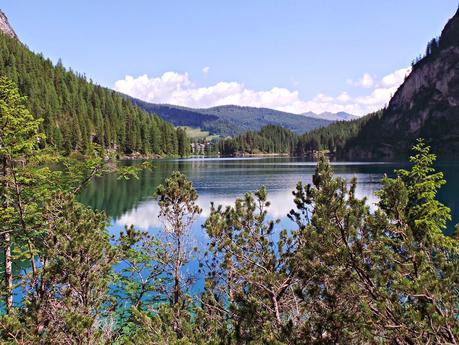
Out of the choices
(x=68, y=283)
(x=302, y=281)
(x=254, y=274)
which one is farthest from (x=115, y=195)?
(x=302, y=281)

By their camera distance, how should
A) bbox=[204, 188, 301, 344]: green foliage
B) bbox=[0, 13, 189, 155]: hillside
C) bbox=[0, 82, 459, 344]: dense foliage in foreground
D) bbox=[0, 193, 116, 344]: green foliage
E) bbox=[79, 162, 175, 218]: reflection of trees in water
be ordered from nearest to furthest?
bbox=[0, 82, 459, 344]: dense foliage in foreground → bbox=[204, 188, 301, 344]: green foliage → bbox=[0, 193, 116, 344]: green foliage → bbox=[79, 162, 175, 218]: reflection of trees in water → bbox=[0, 13, 189, 155]: hillside

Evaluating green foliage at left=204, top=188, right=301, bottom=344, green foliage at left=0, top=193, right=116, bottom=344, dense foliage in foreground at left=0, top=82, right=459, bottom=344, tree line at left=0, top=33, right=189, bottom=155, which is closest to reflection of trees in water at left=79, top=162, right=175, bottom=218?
green foliage at left=0, top=193, right=116, bottom=344

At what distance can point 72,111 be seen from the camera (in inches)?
6516

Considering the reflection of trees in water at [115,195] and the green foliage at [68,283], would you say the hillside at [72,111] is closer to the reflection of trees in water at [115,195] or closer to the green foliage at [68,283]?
the reflection of trees in water at [115,195]

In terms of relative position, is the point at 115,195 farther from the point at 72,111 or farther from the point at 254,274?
the point at 72,111

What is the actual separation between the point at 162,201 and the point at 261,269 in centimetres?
708

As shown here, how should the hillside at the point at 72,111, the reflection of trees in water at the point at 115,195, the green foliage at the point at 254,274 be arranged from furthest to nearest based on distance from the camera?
the hillside at the point at 72,111
the reflection of trees in water at the point at 115,195
the green foliage at the point at 254,274

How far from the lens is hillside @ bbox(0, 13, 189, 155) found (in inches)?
5768

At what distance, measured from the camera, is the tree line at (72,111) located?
481 feet

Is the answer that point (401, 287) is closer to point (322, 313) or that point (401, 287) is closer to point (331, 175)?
point (322, 313)

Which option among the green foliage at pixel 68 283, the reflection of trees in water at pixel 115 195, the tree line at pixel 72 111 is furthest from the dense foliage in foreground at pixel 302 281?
the tree line at pixel 72 111

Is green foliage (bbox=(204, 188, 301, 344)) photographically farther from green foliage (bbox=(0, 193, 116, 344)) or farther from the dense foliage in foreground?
green foliage (bbox=(0, 193, 116, 344))

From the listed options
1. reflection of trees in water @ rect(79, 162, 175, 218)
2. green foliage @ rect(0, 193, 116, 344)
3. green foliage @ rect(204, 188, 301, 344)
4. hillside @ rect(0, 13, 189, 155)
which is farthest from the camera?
hillside @ rect(0, 13, 189, 155)

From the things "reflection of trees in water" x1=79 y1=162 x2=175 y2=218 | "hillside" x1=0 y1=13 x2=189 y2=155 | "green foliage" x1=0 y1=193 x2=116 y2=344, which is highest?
"hillside" x1=0 y1=13 x2=189 y2=155
